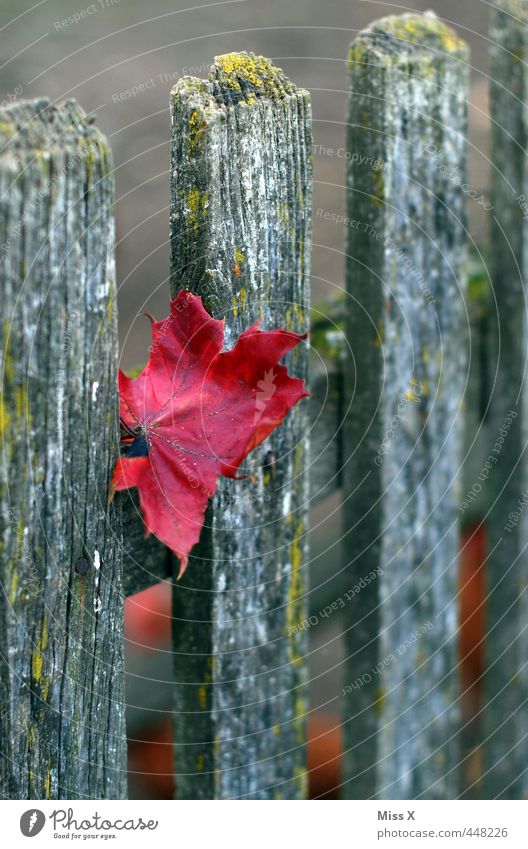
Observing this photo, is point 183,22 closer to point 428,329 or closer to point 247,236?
point 428,329

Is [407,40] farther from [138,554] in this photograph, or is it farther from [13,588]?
[13,588]

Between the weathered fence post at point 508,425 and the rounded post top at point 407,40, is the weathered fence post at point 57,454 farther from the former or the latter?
the weathered fence post at point 508,425

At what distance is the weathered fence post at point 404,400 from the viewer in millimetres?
1357

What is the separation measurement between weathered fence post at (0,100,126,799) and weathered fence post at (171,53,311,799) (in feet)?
0.54

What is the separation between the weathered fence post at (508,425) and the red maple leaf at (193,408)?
877 millimetres

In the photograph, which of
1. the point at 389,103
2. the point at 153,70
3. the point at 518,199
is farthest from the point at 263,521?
the point at 153,70

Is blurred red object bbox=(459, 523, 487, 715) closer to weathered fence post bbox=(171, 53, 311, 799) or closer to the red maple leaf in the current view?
weathered fence post bbox=(171, 53, 311, 799)

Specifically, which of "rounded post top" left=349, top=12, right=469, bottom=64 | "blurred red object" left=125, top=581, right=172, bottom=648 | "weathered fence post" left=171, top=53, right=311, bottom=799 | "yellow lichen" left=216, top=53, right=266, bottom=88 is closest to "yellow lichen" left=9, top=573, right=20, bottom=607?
"weathered fence post" left=171, top=53, right=311, bottom=799

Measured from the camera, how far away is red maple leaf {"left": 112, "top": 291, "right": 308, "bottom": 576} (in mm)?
1000

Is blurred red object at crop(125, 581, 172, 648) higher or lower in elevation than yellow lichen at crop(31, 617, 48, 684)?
higher

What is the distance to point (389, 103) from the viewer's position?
132 centimetres

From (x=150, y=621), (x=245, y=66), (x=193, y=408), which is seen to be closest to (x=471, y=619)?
(x=150, y=621)

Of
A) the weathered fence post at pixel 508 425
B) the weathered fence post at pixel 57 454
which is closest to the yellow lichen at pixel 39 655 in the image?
the weathered fence post at pixel 57 454

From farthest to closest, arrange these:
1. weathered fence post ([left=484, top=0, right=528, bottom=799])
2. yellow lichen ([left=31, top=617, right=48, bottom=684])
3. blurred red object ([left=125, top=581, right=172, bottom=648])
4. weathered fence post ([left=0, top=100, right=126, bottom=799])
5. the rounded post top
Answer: blurred red object ([left=125, top=581, right=172, bottom=648])
weathered fence post ([left=484, top=0, right=528, bottom=799])
the rounded post top
yellow lichen ([left=31, top=617, right=48, bottom=684])
weathered fence post ([left=0, top=100, right=126, bottom=799])
